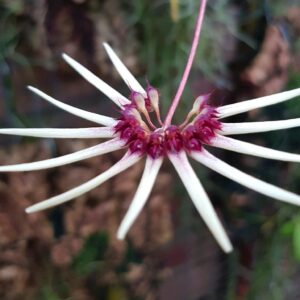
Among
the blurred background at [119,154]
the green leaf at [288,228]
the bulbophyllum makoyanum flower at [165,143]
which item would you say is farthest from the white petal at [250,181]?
the green leaf at [288,228]

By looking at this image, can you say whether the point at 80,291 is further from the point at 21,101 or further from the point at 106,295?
the point at 21,101

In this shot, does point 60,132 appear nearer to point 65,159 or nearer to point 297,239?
point 65,159

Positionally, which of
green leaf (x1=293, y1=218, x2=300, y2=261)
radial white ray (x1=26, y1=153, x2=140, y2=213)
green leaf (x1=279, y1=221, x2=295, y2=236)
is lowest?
radial white ray (x1=26, y1=153, x2=140, y2=213)

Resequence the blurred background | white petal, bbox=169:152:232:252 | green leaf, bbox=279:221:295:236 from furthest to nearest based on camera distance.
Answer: green leaf, bbox=279:221:295:236
the blurred background
white petal, bbox=169:152:232:252

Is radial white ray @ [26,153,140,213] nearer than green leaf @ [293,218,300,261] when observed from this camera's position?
Yes

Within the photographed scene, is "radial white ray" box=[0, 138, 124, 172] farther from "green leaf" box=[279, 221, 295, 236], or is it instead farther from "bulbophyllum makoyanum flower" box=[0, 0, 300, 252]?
"green leaf" box=[279, 221, 295, 236]

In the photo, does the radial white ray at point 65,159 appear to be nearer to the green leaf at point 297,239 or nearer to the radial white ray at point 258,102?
the radial white ray at point 258,102

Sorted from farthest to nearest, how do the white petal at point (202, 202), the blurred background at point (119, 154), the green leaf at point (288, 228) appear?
the green leaf at point (288, 228) → the blurred background at point (119, 154) → the white petal at point (202, 202)

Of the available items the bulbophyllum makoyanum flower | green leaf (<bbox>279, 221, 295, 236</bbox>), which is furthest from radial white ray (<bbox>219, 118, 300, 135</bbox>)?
green leaf (<bbox>279, 221, 295, 236</bbox>)
